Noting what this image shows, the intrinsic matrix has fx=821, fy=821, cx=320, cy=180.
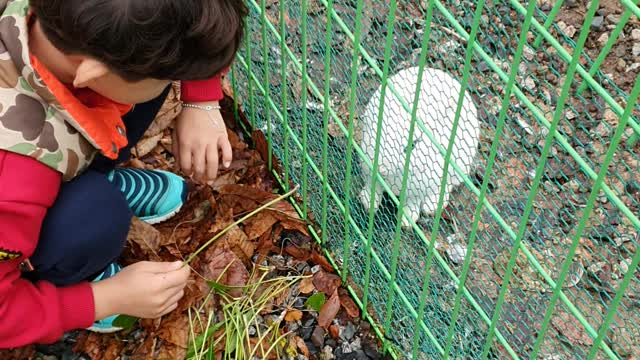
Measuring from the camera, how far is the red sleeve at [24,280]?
3.70 ft

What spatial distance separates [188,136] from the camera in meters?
1.53

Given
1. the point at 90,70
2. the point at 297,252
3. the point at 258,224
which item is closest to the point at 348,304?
the point at 297,252

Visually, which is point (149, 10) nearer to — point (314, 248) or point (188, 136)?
point (188, 136)

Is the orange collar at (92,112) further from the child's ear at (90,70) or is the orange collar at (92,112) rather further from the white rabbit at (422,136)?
the white rabbit at (422,136)

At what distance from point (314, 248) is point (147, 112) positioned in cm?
48

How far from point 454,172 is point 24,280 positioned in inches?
27.1

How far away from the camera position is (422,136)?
138 centimetres

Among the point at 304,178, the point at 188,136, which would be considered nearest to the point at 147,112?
the point at 188,136

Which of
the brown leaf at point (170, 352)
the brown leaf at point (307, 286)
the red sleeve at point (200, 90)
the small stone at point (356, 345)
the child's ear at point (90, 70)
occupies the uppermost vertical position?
the child's ear at point (90, 70)

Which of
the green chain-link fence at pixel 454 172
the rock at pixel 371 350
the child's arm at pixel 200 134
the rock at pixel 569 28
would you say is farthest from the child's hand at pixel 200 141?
the rock at pixel 569 28

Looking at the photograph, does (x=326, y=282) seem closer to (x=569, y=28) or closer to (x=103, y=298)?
(x=103, y=298)

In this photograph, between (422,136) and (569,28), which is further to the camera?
(569,28)

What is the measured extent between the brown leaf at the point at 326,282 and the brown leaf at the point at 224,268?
15 cm

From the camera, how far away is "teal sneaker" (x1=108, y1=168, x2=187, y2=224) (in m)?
1.68
